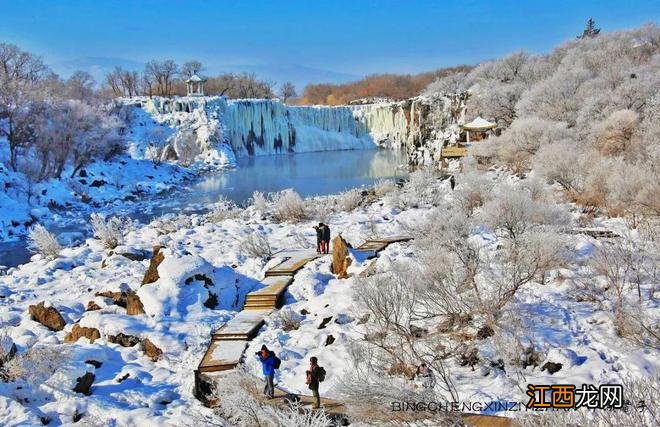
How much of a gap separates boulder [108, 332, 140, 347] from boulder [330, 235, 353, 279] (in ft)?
11.9

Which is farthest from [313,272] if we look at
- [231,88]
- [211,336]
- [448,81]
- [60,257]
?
[231,88]

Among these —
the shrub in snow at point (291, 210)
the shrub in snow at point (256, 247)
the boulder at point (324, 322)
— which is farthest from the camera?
the shrub in snow at point (291, 210)

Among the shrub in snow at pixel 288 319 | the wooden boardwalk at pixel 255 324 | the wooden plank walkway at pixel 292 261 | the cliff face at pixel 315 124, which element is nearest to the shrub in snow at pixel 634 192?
the wooden boardwalk at pixel 255 324

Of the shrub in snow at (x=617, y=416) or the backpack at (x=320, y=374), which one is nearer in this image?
the shrub in snow at (x=617, y=416)

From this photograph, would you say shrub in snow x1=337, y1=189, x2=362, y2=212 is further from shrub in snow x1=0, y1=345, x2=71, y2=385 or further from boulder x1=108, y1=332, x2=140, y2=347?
shrub in snow x1=0, y1=345, x2=71, y2=385

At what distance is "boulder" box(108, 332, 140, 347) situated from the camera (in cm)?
754

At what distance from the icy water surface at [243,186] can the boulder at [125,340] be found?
8.82 m

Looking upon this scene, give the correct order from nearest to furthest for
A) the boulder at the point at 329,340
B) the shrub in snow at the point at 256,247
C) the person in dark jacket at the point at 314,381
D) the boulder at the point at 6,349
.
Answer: the person in dark jacket at the point at 314,381
the boulder at the point at 6,349
the boulder at the point at 329,340
the shrub in snow at the point at 256,247

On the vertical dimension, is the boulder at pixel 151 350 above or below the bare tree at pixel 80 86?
below

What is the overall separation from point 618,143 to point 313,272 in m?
11.9

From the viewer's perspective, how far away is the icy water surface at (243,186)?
20.0 metres

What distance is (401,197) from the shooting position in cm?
1667

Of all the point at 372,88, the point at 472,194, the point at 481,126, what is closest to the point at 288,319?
the point at 472,194

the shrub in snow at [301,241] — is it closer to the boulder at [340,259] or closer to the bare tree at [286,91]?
the boulder at [340,259]
